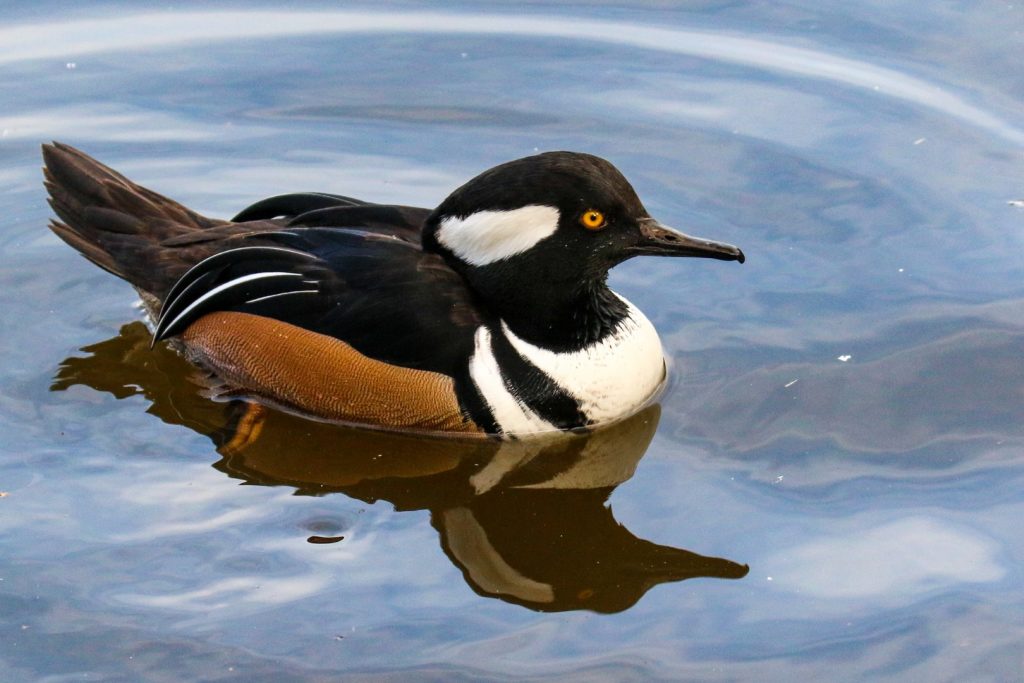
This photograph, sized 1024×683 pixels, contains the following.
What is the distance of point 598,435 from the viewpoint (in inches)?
286

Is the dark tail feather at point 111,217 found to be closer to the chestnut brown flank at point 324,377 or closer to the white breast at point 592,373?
the chestnut brown flank at point 324,377

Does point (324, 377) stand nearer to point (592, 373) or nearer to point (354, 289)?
point (354, 289)

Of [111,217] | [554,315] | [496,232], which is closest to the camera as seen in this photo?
[496,232]

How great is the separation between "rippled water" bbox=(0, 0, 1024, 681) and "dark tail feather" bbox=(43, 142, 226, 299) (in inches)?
20.8

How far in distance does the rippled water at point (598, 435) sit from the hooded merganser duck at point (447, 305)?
223mm

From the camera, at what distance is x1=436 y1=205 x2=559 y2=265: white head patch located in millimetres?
6836

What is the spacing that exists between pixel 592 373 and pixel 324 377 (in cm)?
130

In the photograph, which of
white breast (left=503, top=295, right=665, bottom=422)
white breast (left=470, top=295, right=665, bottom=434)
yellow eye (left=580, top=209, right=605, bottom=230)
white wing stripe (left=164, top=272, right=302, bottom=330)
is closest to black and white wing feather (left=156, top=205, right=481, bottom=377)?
white wing stripe (left=164, top=272, right=302, bottom=330)

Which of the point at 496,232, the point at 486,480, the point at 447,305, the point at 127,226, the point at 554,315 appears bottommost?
the point at 486,480

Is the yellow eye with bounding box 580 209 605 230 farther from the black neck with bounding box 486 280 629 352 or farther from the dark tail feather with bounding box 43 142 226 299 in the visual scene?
the dark tail feather with bounding box 43 142 226 299

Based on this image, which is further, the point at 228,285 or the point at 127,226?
the point at 127,226

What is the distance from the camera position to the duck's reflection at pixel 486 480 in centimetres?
616

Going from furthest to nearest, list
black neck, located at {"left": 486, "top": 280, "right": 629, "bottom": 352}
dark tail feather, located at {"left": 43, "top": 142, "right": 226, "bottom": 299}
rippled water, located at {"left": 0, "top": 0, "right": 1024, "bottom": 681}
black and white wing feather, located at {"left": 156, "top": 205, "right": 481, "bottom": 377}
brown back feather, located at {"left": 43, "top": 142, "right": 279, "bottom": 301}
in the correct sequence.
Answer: dark tail feather, located at {"left": 43, "top": 142, "right": 226, "bottom": 299} → brown back feather, located at {"left": 43, "top": 142, "right": 279, "bottom": 301} → black neck, located at {"left": 486, "top": 280, "right": 629, "bottom": 352} → black and white wing feather, located at {"left": 156, "top": 205, "right": 481, "bottom": 377} → rippled water, located at {"left": 0, "top": 0, "right": 1024, "bottom": 681}

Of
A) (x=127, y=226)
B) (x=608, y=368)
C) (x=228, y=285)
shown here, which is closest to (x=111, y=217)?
(x=127, y=226)
